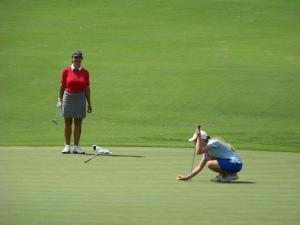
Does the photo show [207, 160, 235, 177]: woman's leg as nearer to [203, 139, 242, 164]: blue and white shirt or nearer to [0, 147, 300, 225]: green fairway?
[203, 139, 242, 164]: blue and white shirt

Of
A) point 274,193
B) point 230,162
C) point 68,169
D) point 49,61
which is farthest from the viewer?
point 49,61

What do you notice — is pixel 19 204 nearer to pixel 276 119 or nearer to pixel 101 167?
pixel 101 167

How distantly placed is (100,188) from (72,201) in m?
0.95

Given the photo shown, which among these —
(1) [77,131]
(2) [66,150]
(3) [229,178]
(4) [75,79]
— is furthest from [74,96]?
(3) [229,178]

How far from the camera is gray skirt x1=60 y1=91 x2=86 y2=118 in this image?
448 inches

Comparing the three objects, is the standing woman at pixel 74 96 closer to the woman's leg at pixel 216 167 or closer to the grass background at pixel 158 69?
the grass background at pixel 158 69

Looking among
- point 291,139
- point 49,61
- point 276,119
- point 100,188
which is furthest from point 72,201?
point 49,61

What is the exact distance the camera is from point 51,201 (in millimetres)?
6613

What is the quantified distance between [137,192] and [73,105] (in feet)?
14.7

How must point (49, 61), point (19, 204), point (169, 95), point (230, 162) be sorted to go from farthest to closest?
1. point (49, 61)
2. point (169, 95)
3. point (230, 162)
4. point (19, 204)

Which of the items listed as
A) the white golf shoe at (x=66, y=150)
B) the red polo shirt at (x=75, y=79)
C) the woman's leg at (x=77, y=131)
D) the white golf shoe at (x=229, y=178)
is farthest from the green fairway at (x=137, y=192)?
the red polo shirt at (x=75, y=79)

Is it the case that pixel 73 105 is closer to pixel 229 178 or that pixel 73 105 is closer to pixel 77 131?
pixel 77 131

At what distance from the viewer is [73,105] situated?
11.4 metres

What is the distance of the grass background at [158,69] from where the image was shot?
18045 mm
